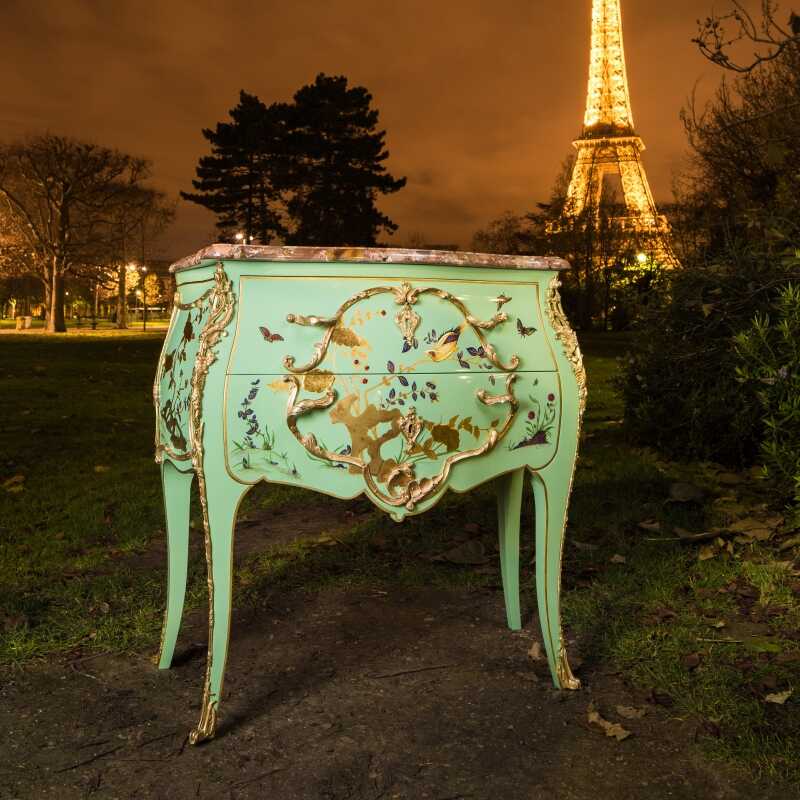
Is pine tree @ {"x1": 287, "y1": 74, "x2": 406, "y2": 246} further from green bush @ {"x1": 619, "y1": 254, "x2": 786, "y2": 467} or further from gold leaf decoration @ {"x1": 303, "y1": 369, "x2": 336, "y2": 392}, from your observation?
gold leaf decoration @ {"x1": 303, "y1": 369, "x2": 336, "y2": 392}

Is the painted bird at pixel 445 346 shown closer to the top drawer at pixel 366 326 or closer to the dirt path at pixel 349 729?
the top drawer at pixel 366 326

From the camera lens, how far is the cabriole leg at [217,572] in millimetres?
2422

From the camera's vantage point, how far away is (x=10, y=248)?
31938mm

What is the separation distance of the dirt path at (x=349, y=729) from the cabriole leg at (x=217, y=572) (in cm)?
10

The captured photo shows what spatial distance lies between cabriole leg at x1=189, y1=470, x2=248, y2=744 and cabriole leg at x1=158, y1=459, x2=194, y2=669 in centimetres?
50

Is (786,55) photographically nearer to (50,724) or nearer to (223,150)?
(50,724)

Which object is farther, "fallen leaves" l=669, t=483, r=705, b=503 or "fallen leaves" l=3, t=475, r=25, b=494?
"fallen leaves" l=3, t=475, r=25, b=494

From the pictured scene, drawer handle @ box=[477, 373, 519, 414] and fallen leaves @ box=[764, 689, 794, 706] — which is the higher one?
drawer handle @ box=[477, 373, 519, 414]

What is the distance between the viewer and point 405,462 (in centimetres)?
251

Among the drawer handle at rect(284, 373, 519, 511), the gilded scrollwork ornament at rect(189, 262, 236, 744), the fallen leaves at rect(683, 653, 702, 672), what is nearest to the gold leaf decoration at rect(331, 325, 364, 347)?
the drawer handle at rect(284, 373, 519, 511)

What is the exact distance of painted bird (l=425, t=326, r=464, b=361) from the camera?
97.9 inches

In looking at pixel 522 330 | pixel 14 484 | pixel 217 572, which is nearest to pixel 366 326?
pixel 522 330

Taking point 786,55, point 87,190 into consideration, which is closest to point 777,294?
point 786,55

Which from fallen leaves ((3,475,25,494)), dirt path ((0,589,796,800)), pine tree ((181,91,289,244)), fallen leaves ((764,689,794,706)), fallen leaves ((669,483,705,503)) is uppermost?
pine tree ((181,91,289,244))
